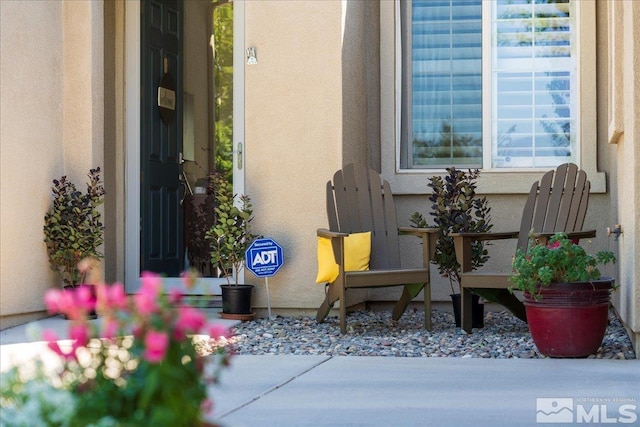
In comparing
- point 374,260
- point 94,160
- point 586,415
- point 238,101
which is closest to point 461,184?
point 374,260

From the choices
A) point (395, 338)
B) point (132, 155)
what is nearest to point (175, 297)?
point (395, 338)

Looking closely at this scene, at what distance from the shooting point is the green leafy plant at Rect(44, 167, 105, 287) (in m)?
5.84

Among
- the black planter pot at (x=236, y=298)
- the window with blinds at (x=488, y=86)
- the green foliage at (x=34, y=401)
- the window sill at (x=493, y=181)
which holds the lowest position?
the black planter pot at (x=236, y=298)

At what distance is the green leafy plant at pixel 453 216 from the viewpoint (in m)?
5.69

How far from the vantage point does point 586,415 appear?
310 centimetres

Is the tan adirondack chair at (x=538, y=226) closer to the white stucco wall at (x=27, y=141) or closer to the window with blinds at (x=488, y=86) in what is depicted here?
the window with blinds at (x=488, y=86)

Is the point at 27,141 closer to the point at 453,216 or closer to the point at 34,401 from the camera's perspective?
the point at 453,216

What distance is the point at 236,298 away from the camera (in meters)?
5.83

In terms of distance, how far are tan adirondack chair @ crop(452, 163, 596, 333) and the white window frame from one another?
2.01 ft

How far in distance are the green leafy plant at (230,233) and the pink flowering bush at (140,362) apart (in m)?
4.34

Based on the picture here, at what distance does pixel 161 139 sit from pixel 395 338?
2735mm

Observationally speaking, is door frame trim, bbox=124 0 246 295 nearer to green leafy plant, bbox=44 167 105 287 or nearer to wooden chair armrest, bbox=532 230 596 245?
green leafy plant, bbox=44 167 105 287

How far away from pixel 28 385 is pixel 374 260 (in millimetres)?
4327

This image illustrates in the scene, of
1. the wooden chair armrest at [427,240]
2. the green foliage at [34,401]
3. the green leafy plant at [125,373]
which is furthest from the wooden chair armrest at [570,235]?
the green foliage at [34,401]
